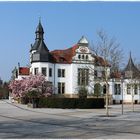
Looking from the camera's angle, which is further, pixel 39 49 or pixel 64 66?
pixel 64 66

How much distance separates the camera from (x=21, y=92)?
66.4m

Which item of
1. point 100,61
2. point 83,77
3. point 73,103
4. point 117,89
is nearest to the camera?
point 100,61

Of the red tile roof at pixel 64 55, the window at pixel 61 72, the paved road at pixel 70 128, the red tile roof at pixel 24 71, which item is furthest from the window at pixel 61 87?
the paved road at pixel 70 128

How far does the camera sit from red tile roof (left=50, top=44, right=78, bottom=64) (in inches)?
3049

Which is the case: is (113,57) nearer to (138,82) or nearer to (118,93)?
(138,82)

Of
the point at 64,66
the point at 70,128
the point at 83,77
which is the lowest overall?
the point at 70,128

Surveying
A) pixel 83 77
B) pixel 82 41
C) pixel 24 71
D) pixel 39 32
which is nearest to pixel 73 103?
pixel 83 77

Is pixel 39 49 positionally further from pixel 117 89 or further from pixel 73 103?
pixel 73 103

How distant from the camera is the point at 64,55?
7950 cm

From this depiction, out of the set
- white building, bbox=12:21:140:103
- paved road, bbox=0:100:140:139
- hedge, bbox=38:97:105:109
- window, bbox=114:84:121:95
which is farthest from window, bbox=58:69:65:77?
paved road, bbox=0:100:140:139

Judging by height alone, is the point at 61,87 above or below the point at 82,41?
below

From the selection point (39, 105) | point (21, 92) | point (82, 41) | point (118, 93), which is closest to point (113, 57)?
point (39, 105)

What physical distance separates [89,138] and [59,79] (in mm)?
59948

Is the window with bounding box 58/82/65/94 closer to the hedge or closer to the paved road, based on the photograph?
the hedge
